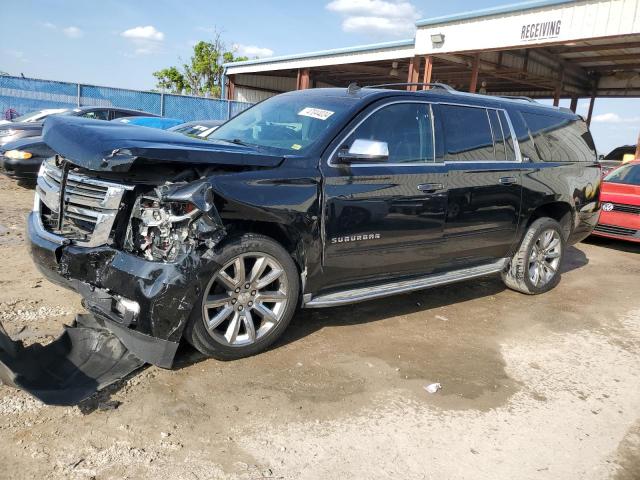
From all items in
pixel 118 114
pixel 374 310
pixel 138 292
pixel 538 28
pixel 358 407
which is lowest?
pixel 358 407

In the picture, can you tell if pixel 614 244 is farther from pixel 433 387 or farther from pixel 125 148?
pixel 125 148

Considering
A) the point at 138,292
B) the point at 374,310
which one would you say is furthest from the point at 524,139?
the point at 138,292

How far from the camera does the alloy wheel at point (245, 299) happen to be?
10.6 feet

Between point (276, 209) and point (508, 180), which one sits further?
point (508, 180)

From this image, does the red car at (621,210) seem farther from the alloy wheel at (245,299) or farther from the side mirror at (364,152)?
the alloy wheel at (245,299)

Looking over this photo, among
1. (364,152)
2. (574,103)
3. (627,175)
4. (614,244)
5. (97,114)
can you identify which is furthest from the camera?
(574,103)

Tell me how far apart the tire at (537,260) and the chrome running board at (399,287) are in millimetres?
221

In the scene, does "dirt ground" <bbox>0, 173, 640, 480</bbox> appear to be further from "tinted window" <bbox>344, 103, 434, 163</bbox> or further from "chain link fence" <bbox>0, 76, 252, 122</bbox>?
"chain link fence" <bbox>0, 76, 252, 122</bbox>

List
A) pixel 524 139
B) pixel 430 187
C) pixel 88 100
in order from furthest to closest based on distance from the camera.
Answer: pixel 88 100 → pixel 524 139 → pixel 430 187

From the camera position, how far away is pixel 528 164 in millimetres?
5141

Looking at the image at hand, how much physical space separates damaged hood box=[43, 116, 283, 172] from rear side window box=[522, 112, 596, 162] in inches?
125

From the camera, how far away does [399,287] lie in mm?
4207

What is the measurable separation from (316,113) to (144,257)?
1811mm

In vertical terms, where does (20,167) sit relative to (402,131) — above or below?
below
